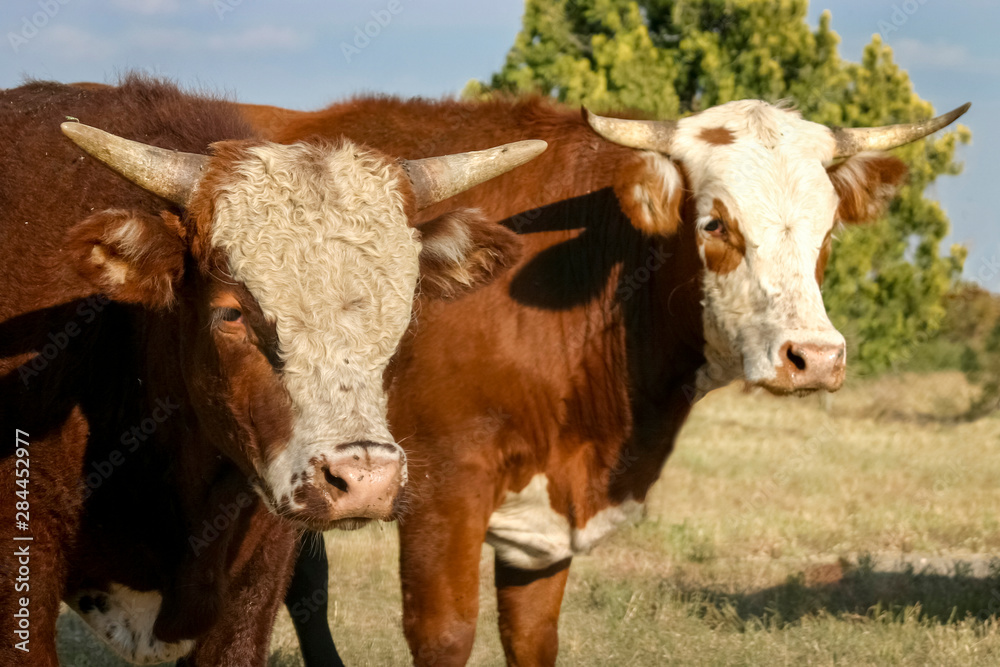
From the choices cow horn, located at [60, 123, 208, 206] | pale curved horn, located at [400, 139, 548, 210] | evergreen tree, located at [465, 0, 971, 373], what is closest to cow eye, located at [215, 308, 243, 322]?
cow horn, located at [60, 123, 208, 206]

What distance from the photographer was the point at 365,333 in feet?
9.63

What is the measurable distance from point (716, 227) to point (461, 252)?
1.21 meters

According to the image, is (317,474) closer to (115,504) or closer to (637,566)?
(115,504)

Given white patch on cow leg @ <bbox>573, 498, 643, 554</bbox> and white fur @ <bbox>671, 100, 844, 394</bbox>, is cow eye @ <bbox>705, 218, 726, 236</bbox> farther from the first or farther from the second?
white patch on cow leg @ <bbox>573, 498, 643, 554</bbox>

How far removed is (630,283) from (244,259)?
7.12ft

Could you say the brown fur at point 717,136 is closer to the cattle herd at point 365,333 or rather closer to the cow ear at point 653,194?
the cattle herd at point 365,333

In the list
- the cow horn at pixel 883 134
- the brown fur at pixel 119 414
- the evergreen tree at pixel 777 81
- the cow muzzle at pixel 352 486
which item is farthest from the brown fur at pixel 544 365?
the evergreen tree at pixel 777 81

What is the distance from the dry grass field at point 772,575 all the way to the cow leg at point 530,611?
78 cm

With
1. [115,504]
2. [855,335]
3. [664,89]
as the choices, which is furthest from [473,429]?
[855,335]

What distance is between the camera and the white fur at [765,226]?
4008 mm

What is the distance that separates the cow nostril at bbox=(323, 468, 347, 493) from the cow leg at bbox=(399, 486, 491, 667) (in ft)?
5.43

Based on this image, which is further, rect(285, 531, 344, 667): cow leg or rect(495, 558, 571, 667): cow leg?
rect(285, 531, 344, 667): cow leg

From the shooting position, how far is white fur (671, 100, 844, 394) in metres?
4.01

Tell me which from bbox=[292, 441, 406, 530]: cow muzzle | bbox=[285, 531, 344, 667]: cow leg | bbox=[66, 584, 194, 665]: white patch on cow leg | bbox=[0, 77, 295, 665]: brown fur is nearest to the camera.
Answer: bbox=[292, 441, 406, 530]: cow muzzle
